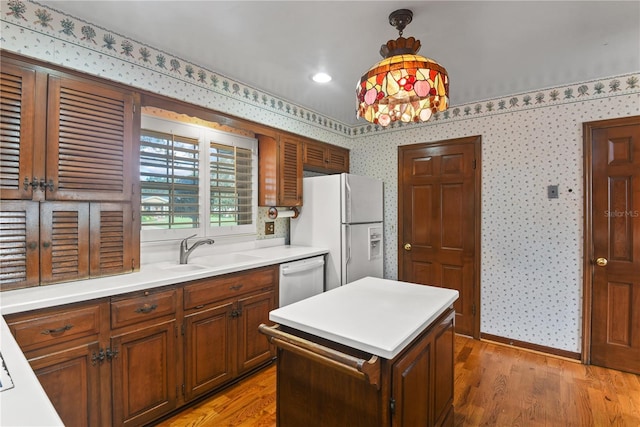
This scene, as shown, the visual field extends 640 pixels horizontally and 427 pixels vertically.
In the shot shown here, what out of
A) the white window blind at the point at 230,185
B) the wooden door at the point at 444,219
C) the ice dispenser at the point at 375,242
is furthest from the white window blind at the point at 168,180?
the wooden door at the point at 444,219

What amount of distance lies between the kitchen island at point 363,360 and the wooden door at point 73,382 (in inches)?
38.8

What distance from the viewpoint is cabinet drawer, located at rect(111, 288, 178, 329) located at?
1715 mm

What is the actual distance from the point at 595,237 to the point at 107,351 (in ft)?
12.1

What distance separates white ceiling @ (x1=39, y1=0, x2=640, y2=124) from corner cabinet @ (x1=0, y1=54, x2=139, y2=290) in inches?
18.3

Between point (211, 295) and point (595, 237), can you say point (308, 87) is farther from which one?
point (595, 237)

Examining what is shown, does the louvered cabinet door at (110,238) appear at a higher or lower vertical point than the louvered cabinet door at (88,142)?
lower

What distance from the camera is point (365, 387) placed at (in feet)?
4.03

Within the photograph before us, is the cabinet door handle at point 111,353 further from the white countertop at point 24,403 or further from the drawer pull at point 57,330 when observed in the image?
the white countertop at point 24,403

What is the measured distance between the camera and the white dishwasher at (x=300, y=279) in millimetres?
2674

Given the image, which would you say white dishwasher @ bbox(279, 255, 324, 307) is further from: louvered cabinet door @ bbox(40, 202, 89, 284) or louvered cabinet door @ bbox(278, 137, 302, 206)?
louvered cabinet door @ bbox(40, 202, 89, 284)

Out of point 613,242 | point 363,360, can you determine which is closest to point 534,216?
point 613,242

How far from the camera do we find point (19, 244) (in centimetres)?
164

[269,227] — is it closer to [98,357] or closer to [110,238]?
[110,238]

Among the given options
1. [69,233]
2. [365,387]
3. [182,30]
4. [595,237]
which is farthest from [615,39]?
[69,233]
